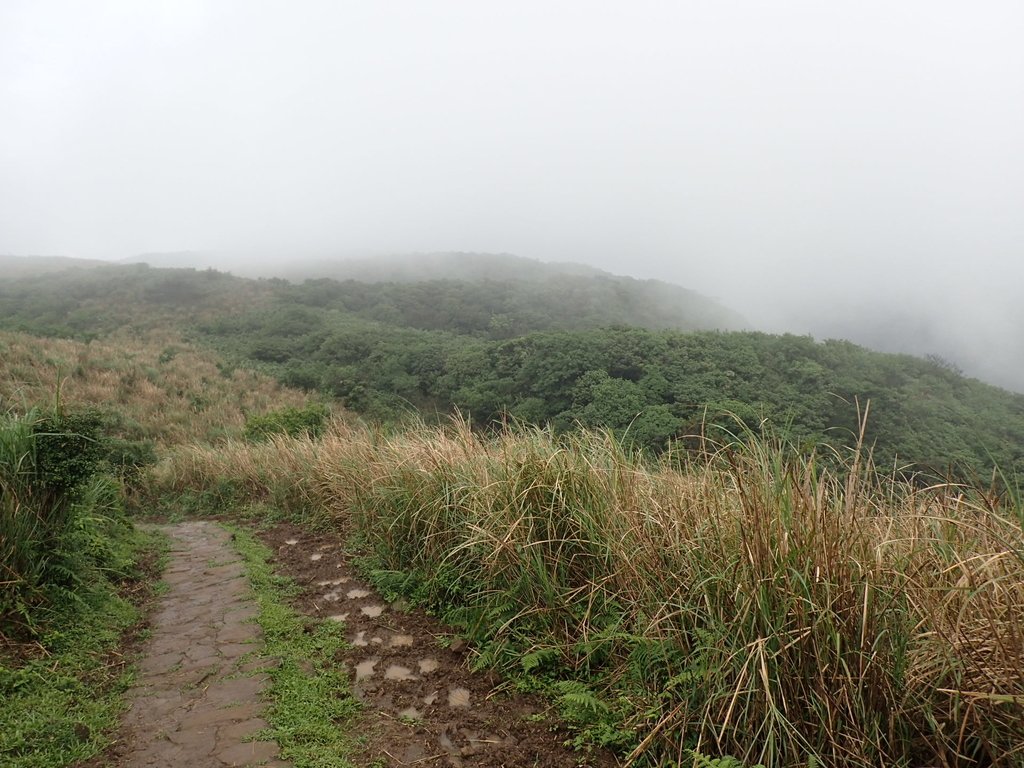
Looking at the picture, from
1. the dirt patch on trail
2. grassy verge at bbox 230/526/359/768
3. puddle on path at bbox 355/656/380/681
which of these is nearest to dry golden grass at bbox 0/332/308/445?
grassy verge at bbox 230/526/359/768

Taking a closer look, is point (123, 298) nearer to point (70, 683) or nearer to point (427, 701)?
point (70, 683)

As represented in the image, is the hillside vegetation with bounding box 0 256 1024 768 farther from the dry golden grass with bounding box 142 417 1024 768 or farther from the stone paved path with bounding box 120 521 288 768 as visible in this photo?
the stone paved path with bounding box 120 521 288 768

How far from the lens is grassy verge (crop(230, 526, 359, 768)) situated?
2.28 metres

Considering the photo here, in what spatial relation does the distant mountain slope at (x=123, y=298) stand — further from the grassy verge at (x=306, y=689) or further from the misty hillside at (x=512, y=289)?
the grassy verge at (x=306, y=689)

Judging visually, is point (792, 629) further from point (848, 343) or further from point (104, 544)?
point (848, 343)

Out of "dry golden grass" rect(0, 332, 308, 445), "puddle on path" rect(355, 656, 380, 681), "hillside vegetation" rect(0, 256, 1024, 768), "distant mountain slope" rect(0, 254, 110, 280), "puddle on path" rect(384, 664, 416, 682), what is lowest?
"dry golden grass" rect(0, 332, 308, 445)

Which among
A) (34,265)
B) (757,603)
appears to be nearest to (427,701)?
(757,603)

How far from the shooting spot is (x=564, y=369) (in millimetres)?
30797

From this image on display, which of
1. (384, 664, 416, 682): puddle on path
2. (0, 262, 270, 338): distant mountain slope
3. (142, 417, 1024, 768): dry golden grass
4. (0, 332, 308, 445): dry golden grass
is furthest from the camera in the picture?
(0, 262, 270, 338): distant mountain slope

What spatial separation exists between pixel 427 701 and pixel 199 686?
3.95 feet

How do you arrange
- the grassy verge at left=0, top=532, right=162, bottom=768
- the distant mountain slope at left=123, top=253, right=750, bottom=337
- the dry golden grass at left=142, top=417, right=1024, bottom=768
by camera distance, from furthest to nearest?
the distant mountain slope at left=123, top=253, right=750, bottom=337, the grassy verge at left=0, top=532, right=162, bottom=768, the dry golden grass at left=142, top=417, right=1024, bottom=768

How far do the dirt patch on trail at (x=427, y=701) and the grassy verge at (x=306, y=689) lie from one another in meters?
0.09

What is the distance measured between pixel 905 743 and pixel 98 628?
13.5ft

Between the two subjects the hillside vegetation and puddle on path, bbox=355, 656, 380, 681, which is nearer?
the hillside vegetation
